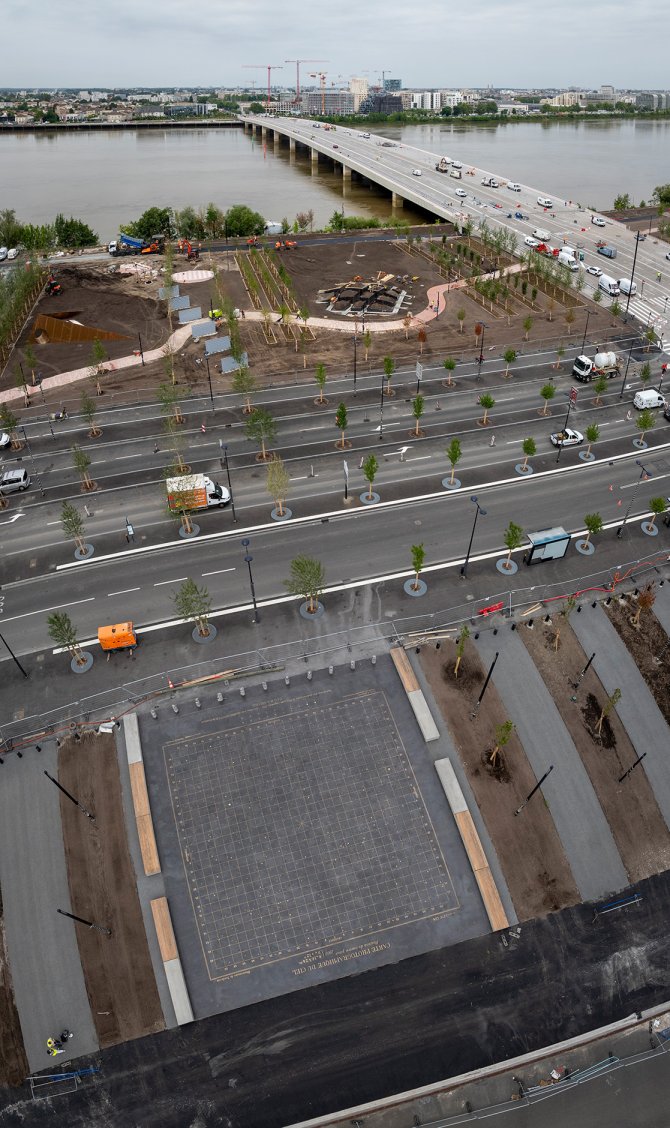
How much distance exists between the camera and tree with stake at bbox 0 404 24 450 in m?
46.4

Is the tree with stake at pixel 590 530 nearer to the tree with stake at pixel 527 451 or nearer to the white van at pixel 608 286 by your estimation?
the tree with stake at pixel 527 451

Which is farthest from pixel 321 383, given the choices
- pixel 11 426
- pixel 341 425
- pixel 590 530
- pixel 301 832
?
pixel 301 832

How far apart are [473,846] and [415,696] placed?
23.1 feet

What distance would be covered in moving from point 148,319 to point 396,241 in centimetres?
4801

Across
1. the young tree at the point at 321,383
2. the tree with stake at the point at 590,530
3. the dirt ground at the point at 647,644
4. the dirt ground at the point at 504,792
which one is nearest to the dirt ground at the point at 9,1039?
the dirt ground at the point at 504,792

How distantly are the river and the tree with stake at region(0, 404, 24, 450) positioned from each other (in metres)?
75.8

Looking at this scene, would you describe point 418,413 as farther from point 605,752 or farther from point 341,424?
point 605,752

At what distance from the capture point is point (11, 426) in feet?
153

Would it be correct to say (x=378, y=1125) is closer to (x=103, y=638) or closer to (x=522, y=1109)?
(x=522, y=1109)

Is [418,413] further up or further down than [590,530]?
further up

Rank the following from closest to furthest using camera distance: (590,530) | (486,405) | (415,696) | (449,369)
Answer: (415,696), (590,530), (486,405), (449,369)

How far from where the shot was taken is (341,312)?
239 ft

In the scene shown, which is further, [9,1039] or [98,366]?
[98,366]

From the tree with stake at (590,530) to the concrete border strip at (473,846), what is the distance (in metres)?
17.1
